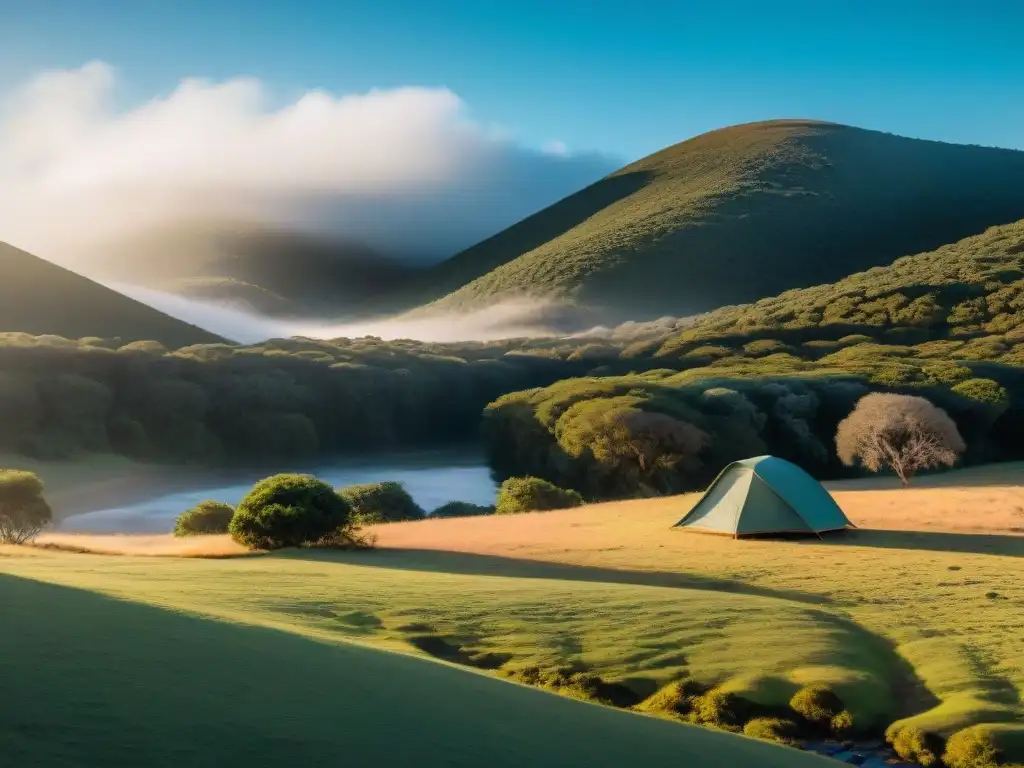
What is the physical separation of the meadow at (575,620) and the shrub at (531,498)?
12731mm

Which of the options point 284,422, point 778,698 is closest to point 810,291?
point 284,422

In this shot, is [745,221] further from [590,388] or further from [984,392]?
[590,388]

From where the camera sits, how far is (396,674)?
9672mm

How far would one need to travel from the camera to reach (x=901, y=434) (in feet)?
141

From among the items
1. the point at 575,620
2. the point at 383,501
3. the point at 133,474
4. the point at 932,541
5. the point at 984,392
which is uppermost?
the point at 984,392

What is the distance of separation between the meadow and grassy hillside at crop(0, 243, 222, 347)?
92339mm

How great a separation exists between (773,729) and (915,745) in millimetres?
1679

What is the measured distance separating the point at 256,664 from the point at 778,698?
24.6 feet

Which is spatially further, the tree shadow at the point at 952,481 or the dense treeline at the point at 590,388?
the dense treeline at the point at 590,388

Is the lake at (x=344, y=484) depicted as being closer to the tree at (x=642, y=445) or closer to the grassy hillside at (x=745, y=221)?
the tree at (x=642, y=445)

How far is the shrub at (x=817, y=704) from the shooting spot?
12.7 metres

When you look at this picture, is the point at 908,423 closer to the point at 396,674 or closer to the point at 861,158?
the point at 396,674

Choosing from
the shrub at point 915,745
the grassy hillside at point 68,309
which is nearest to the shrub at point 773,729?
the shrub at point 915,745

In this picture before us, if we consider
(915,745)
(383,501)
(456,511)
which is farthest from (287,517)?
(456,511)
